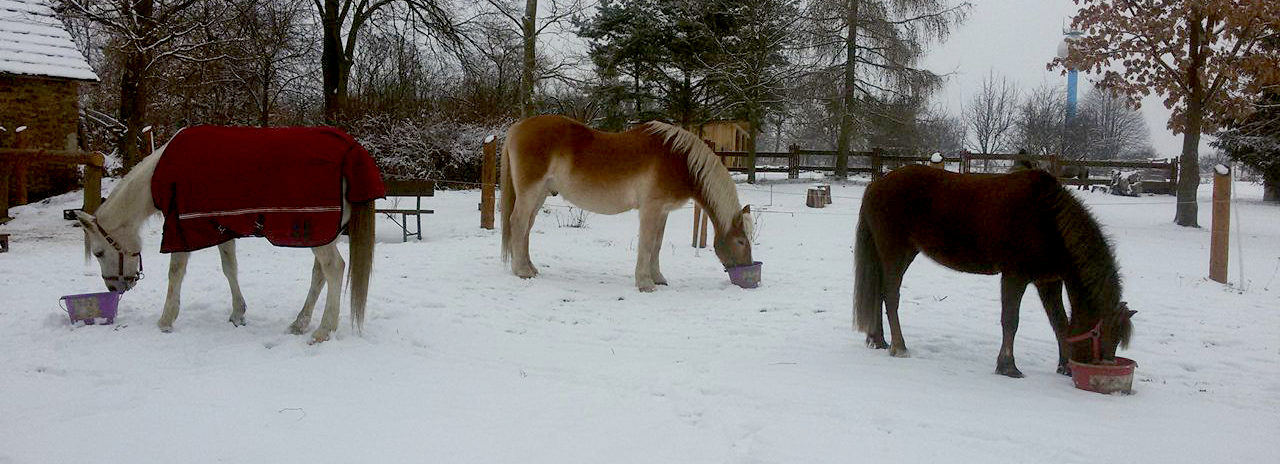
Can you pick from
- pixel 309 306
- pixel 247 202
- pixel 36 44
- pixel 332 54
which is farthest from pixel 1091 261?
pixel 332 54

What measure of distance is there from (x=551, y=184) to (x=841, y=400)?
445cm

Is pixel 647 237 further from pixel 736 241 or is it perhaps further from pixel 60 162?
pixel 60 162

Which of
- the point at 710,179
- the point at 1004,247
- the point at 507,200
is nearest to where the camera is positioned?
the point at 1004,247

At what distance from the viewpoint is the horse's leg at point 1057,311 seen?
410cm

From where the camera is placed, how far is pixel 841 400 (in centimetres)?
355

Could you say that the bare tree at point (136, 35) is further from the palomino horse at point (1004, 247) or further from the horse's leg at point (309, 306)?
the palomino horse at point (1004, 247)

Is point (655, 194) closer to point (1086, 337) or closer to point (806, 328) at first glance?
point (806, 328)

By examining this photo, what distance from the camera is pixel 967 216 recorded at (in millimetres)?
4180

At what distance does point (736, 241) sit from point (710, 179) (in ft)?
2.15

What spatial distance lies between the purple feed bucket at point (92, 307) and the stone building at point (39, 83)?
979 centimetres

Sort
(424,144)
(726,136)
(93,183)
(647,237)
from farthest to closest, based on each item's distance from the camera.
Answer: (726,136)
(424,144)
(93,183)
(647,237)

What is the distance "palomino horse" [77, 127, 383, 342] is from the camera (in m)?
4.17

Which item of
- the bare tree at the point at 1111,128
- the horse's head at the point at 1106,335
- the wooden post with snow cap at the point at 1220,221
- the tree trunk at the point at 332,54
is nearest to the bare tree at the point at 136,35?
the tree trunk at the point at 332,54

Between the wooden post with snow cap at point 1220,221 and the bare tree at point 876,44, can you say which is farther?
the bare tree at point 876,44
